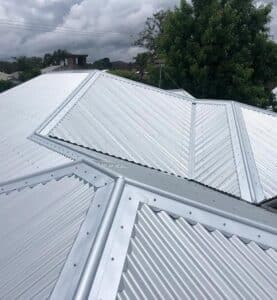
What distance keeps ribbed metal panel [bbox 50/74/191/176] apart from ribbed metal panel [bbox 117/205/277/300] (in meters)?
3.60

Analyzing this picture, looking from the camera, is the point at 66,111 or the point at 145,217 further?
the point at 66,111

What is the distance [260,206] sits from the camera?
6.91 meters

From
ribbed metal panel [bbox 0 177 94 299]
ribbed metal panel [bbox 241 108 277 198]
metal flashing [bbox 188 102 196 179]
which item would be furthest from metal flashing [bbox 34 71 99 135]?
ribbed metal panel [bbox 241 108 277 198]

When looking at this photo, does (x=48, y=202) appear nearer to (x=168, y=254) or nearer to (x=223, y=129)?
(x=168, y=254)

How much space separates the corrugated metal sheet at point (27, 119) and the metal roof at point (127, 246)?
1833 millimetres

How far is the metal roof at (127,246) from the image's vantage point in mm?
3613

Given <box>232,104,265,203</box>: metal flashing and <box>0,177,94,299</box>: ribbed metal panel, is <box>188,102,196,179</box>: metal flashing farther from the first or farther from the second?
<box>0,177,94,299</box>: ribbed metal panel

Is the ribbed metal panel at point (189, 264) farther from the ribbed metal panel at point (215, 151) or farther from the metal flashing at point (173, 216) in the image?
the ribbed metal panel at point (215, 151)

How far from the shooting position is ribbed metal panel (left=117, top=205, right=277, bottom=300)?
364 cm

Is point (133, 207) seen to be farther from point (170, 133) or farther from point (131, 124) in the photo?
point (170, 133)

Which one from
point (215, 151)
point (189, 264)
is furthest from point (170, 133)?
point (189, 264)

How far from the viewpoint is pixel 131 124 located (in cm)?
930

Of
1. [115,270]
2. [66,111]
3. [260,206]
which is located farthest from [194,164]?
[115,270]

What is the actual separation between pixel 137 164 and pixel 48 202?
287 cm
